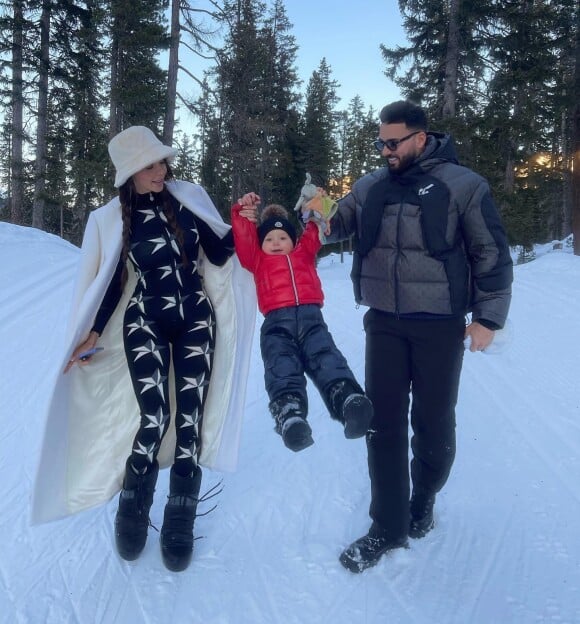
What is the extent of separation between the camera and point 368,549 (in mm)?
2955

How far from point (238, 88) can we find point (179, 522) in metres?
22.1

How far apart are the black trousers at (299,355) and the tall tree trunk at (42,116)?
62.4 feet

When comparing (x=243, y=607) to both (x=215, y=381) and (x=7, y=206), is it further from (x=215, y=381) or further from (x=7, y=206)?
(x=7, y=206)

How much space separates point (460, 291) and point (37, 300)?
7.35 meters

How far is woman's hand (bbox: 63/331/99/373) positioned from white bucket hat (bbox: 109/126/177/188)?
3.08 feet

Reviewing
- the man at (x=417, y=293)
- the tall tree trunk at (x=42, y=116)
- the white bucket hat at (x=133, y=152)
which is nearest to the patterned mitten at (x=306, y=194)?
the man at (x=417, y=293)

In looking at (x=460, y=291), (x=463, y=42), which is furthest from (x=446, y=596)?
(x=463, y=42)

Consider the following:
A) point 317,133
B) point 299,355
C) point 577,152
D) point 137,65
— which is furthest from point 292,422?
point 317,133

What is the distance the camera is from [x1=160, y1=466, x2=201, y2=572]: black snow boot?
290cm

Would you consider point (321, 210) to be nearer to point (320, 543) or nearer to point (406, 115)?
point (406, 115)

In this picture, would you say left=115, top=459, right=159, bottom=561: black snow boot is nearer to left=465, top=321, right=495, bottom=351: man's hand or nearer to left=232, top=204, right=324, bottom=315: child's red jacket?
left=232, top=204, right=324, bottom=315: child's red jacket

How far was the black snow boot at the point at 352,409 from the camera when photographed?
2.79 meters

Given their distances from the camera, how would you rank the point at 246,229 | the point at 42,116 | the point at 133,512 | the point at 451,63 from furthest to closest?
the point at 42,116
the point at 451,63
the point at 246,229
the point at 133,512

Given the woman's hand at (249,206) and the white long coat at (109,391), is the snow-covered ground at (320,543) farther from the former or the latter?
the woman's hand at (249,206)
